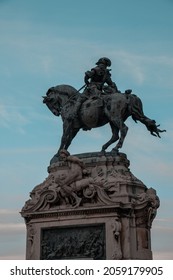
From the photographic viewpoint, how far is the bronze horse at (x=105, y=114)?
20531 millimetres

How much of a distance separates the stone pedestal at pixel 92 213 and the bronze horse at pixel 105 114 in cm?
114

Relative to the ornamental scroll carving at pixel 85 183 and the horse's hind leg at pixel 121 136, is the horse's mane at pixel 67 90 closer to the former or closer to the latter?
the horse's hind leg at pixel 121 136

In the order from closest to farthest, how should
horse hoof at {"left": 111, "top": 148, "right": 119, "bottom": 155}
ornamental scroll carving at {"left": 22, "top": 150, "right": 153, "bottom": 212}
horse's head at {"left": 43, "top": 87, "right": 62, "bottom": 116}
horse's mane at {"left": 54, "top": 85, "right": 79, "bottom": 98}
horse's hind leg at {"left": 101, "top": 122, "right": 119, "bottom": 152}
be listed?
ornamental scroll carving at {"left": 22, "top": 150, "right": 153, "bottom": 212}, horse hoof at {"left": 111, "top": 148, "right": 119, "bottom": 155}, horse's hind leg at {"left": 101, "top": 122, "right": 119, "bottom": 152}, horse's mane at {"left": 54, "top": 85, "right": 79, "bottom": 98}, horse's head at {"left": 43, "top": 87, "right": 62, "bottom": 116}

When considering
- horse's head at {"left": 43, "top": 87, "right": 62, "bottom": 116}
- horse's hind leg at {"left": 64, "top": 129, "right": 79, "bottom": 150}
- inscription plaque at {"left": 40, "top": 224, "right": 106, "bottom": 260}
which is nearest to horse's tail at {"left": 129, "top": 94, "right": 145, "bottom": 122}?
horse's hind leg at {"left": 64, "top": 129, "right": 79, "bottom": 150}

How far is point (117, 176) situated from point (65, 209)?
2095mm

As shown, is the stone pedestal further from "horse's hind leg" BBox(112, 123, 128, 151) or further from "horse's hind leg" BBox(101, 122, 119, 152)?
"horse's hind leg" BBox(101, 122, 119, 152)

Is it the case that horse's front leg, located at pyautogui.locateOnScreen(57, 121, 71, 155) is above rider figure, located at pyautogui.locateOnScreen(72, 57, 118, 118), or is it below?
below

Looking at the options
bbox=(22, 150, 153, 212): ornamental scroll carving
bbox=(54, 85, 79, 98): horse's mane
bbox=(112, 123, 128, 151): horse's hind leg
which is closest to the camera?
bbox=(22, 150, 153, 212): ornamental scroll carving

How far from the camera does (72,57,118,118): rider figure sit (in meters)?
21.6

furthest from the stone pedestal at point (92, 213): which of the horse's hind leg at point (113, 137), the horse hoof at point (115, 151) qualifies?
the horse's hind leg at point (113, 137)

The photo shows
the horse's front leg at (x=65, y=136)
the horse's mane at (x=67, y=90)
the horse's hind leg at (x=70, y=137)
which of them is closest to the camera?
the horse's front leg at (x=65, y=136)

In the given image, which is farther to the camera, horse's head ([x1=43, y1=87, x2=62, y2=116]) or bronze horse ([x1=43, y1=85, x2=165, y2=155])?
horse's head ([x1=43, y1=87, x2=62, y2=116])
